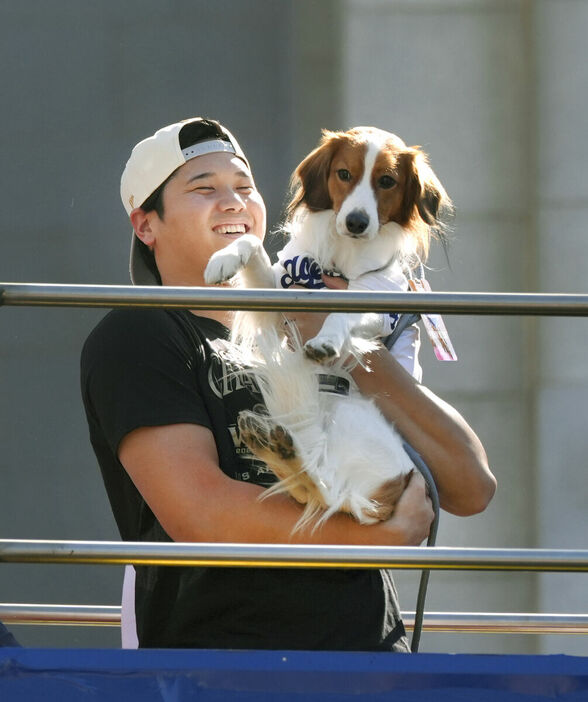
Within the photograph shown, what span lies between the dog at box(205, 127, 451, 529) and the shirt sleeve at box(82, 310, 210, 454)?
0.38 ft

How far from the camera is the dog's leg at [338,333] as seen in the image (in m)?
2.03

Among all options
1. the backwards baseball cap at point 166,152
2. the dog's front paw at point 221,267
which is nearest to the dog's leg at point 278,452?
the dog's front paw at point 221,267

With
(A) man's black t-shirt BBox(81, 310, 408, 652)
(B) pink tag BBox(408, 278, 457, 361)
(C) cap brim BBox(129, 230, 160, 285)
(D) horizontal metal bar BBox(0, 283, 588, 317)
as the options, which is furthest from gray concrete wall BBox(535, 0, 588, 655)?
(D) horizontal metal bar BBox(0, 283, 588, 317)

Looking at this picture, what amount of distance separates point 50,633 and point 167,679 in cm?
294

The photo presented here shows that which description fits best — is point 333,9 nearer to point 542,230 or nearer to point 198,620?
point 542,230

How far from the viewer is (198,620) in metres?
1.69

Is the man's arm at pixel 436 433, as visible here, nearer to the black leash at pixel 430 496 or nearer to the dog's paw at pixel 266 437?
the black leash at pixel 430 496

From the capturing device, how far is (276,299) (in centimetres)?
139

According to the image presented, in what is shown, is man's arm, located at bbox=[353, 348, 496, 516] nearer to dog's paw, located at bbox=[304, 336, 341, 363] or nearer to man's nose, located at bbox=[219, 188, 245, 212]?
dog's paw, located at bbox=[304, 336, 341, 363]

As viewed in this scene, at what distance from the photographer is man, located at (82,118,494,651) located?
1687 millimetres

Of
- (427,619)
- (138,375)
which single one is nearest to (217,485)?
(138,375)

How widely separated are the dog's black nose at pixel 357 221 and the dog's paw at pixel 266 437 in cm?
57

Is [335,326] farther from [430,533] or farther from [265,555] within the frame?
[265,555]

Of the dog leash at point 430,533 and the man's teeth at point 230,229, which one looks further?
the man's teeth at point 230,229
